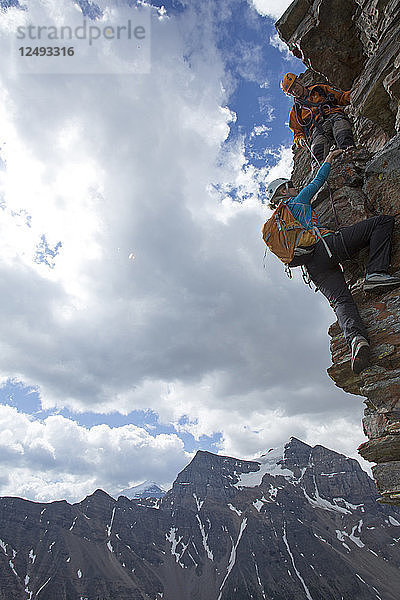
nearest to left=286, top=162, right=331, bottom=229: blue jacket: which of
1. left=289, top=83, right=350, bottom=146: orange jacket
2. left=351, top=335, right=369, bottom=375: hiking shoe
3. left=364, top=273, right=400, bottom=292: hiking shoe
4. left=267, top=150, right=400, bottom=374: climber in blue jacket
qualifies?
left=267, top=150, right=400, bottom=374: climber in blue jacket

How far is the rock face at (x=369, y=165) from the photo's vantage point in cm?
641

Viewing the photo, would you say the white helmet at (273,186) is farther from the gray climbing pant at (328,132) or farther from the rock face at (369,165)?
the gray climbing pant at (328,132)

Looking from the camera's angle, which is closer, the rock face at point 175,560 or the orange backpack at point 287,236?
the orange backpack at point 287,236

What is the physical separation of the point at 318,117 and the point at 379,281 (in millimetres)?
6247

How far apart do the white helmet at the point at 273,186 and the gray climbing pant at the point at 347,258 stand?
170 cm

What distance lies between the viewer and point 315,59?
11.3 m

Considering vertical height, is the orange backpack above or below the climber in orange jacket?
below

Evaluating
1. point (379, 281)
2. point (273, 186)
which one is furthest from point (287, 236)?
point (379, 281)

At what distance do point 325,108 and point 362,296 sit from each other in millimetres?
6376

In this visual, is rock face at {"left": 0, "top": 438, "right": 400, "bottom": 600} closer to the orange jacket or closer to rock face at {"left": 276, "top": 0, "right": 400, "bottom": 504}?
rock face at {"left": 276, "top": 0, "right": 400, "bottom": 504}

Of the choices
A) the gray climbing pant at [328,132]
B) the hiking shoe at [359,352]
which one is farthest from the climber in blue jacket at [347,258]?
the gray climbing pant at [328,132]

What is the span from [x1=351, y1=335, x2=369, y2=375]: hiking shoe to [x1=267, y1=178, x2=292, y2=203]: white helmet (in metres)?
3.72

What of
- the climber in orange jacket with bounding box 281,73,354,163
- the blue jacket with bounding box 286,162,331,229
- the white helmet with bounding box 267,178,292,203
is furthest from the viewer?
the climber in orange jacket with bounding box 281,73,354,163

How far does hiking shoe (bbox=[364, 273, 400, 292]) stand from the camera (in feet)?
22.3
